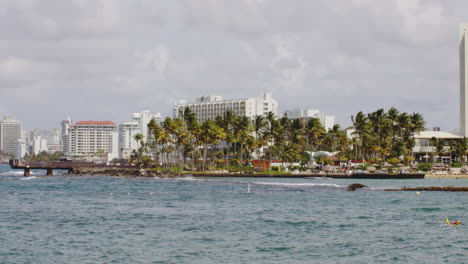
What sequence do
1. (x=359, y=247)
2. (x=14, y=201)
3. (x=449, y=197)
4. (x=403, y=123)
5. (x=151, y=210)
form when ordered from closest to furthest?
1. (x=359, y=247)
2. (x=151, y=210)
3. (x=14, y=201)
4. (x=449, y=197)
5. (x=403, y=123)

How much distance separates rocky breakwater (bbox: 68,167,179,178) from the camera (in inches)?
5512

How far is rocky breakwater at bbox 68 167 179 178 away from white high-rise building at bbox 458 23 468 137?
82458 mm

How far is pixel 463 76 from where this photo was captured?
16662 cm

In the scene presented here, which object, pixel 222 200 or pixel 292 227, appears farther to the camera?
pixel 222 200

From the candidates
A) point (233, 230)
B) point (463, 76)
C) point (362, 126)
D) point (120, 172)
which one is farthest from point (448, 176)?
point (233, 230)

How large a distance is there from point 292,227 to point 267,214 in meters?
7.85

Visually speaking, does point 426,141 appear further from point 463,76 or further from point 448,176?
point 448,176

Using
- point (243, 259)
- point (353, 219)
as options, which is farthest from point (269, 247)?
point (353, 219)

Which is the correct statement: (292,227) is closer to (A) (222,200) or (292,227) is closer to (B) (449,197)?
(A) (222,200)

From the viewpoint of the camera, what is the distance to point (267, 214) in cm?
5281

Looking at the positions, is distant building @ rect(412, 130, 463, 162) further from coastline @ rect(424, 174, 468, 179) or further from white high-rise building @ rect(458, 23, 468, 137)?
coastline @ rect(424, 174, 468, 179)

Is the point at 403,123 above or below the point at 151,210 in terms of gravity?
above

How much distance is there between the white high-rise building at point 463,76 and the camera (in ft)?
543

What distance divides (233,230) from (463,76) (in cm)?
13975
